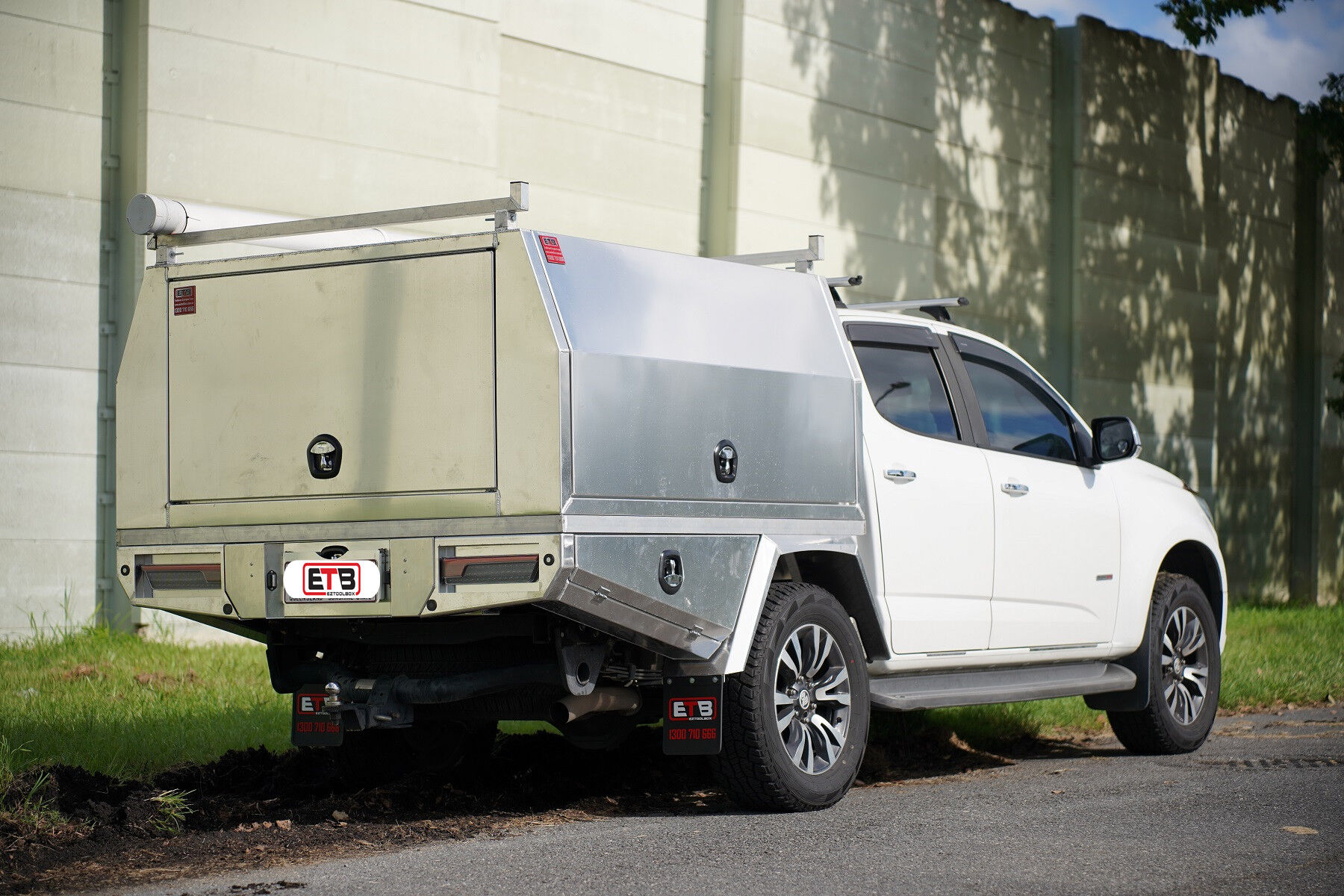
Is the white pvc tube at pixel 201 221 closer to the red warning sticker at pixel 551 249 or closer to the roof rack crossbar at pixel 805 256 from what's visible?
the red warning sticker at pixel 551 249

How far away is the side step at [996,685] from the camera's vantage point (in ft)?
22.7

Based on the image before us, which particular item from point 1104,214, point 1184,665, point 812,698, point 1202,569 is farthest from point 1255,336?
point 812,698

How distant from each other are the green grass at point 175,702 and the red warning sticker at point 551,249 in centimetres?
304

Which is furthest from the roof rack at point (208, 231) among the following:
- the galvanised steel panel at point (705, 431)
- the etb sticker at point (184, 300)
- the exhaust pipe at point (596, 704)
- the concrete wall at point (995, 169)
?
the concrete wall at point (995, 169)

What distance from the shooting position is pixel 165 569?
6.22m

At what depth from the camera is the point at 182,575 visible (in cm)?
618

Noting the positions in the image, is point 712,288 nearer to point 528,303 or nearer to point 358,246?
point 528,303

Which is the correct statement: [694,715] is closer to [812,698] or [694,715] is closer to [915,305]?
[812,698]

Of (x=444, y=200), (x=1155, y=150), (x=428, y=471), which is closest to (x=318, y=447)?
(x=428, y=471)

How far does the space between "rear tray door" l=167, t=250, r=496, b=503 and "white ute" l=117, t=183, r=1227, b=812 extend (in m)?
0.01

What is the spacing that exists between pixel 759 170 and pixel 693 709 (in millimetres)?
10172

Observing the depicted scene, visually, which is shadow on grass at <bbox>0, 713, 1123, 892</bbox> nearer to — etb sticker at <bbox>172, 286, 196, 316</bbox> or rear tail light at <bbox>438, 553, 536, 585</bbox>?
rear tail light at <bbox>438, 553, 536, 585</bbox>

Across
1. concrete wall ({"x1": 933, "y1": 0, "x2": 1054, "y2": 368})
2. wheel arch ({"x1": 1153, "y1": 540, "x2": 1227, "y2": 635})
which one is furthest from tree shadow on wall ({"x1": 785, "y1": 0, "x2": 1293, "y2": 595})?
wheel arch ({"x1": 1153, "y1": 540, "x2": 1227, "y2": 635})

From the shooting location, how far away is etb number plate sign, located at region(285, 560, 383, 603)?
5.73 meters
